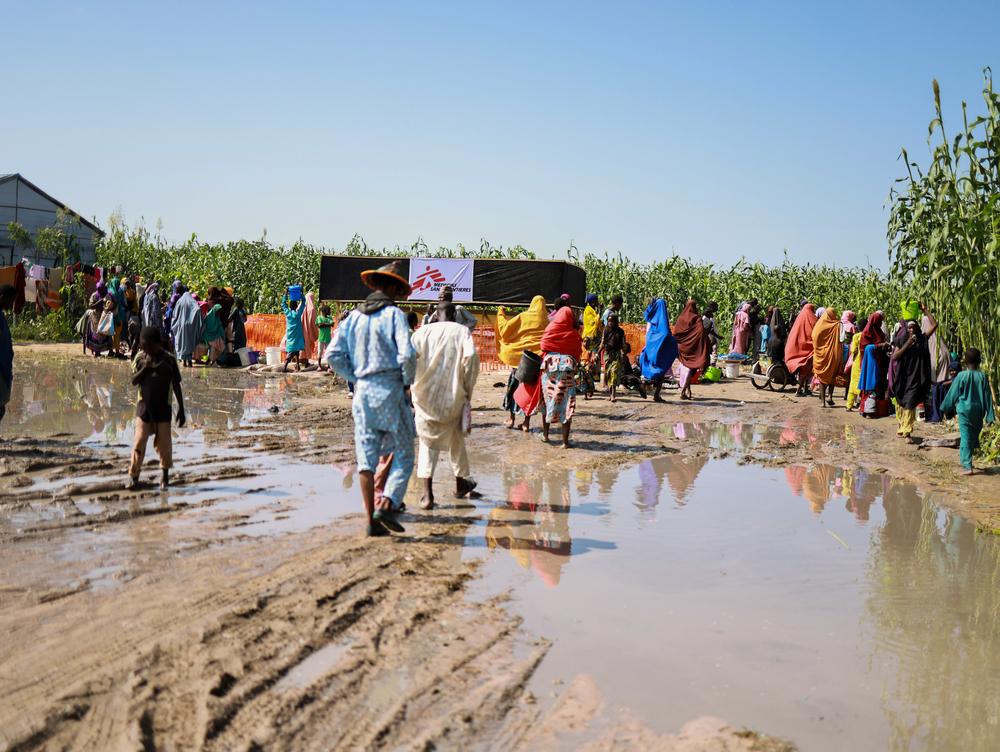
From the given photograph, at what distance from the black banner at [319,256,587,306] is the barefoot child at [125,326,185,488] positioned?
1785 centimetres

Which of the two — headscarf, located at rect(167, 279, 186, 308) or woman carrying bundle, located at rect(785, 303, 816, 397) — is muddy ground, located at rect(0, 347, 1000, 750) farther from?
headscarf, located at rect(167, 279, 186, 308)

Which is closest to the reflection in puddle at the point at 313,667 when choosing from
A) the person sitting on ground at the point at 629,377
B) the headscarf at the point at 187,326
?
the person sitting on ground at the point at 629,377

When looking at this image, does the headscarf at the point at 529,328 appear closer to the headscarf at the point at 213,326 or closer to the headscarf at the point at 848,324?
the headscarf at the point at 848,324

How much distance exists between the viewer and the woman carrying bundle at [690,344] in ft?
58.1

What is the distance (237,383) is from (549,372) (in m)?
9.24

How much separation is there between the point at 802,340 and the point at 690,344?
2714mm

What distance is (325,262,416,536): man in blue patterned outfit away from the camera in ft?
22.6

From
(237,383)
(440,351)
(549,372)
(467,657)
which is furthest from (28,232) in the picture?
(467,657)

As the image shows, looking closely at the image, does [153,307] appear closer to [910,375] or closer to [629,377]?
[629,377]

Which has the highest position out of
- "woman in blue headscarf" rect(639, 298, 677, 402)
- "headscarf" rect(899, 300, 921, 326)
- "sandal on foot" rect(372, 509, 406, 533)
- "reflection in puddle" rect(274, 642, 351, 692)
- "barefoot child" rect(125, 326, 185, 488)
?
"headscarf" rect(899, 300, 921, 326)

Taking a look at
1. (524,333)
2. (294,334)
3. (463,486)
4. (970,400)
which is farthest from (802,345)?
(463,486)

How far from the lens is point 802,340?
62.4 ft

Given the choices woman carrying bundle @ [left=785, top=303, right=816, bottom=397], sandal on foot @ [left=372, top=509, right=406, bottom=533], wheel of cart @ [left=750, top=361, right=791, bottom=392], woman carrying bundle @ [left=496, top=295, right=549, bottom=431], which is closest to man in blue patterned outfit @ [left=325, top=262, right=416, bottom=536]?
sandal on foot @ [left=372, top=509, right=406, bottom=533]

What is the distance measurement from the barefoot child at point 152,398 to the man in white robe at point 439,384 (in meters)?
2.07
